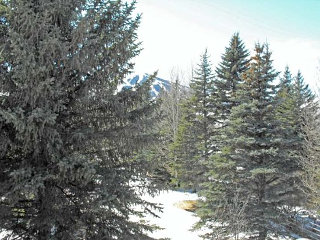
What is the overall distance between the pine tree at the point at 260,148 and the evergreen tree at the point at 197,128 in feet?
22.9

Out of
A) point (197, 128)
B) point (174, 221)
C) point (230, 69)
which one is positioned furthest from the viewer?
point (197, 128)

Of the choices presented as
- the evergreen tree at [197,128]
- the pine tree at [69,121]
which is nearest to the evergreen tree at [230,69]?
the evergreen tree at [197,128]

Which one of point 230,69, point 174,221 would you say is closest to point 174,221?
point 174,221

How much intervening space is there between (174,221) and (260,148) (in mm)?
7419

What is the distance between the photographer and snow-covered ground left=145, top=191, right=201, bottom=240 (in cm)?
1463

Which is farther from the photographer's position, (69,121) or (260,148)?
(260,148)

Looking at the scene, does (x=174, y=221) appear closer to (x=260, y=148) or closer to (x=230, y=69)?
(x=260, y=148)

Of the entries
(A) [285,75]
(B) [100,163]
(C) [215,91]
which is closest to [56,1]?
(B) [100,163]

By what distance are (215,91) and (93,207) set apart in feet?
54.5

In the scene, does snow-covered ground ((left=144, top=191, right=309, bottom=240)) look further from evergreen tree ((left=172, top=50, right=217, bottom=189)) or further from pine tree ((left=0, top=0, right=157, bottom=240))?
pine tree ((left=0, top=0, right=157, bottom=240))

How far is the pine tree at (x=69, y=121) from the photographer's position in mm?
4801

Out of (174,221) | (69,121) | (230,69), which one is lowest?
(174,221)

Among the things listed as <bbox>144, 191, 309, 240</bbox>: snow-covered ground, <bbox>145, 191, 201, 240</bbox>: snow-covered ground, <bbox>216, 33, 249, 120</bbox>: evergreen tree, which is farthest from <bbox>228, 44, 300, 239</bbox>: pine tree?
<bbox>216, 33, 249, 120</bbox>: evergreen tree

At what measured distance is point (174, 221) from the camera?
16859 mm
